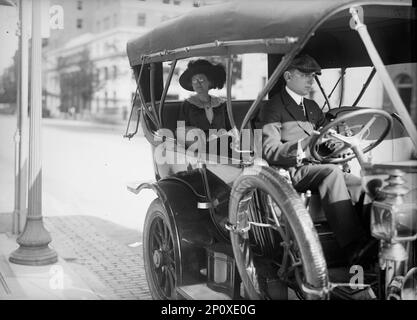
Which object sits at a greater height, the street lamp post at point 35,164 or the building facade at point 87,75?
the building facade at point 87,75

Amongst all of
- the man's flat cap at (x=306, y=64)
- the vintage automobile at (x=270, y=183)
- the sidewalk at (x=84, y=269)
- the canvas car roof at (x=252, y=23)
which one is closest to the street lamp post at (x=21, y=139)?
the sidewalk at (x=84, y=269)

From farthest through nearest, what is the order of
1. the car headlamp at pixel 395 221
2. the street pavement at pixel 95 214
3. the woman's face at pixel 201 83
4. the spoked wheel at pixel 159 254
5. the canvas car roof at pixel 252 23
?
the street pavement at pixel 95 214 < the woman's face at pixel 201 83 < the spoked wheel at pixel 159 254 < the canvas car roof at pixel 252 23 < the car headlamp at pixel 395 221

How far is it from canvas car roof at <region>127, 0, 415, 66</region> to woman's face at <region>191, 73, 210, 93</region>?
2.14ft

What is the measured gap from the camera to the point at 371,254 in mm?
3453

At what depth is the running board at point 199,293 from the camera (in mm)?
3957

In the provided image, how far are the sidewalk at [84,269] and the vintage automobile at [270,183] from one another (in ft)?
1.96

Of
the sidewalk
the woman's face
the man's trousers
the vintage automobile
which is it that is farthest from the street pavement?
the man's trousers

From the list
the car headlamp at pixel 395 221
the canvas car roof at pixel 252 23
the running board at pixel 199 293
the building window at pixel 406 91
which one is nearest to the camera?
the car headlamp at pixel 395 221

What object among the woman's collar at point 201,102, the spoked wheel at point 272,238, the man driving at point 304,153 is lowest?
the spoked wheel at point 272,238

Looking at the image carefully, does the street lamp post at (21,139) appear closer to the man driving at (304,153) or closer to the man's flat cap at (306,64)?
the man driving at (304,153)

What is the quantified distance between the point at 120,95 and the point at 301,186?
123 ft

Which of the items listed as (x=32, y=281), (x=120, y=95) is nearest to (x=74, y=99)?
(x=120, y=95)

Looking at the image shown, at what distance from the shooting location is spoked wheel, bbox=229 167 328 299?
3023 mm

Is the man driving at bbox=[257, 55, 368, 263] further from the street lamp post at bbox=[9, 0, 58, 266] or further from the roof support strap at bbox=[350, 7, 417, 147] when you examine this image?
the street lamp post at bbox=[9, 0, 58, 266]
